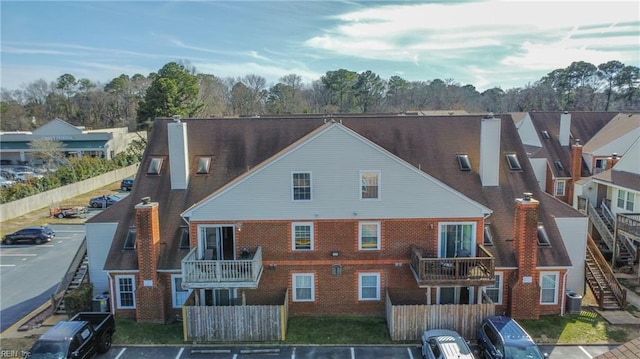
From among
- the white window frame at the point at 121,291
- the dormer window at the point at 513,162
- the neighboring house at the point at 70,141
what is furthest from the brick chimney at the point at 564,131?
the neighboring house at the point at 70,141

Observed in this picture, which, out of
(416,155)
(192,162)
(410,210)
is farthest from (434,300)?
(192,162)

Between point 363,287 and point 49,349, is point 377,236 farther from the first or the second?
point 49,349

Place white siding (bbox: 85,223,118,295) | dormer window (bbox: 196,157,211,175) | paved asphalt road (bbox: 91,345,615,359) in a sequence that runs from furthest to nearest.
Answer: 1. dormer window (bbox: 196,157,211,175)
2. white siding (bbox: 85,223,118,295)
3. paved asphalt road (bbox: 91,345,615,359)

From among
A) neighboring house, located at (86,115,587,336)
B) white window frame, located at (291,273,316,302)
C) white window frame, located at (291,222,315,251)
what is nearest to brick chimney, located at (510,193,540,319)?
neighboring house, located at (86,115,587,336)

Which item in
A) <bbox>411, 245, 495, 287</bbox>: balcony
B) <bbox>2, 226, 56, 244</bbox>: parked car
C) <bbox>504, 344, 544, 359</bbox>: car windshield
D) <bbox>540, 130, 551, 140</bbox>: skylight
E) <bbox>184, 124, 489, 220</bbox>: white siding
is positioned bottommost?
<bbox>2, 226, 56, 244</bbox>: parked car

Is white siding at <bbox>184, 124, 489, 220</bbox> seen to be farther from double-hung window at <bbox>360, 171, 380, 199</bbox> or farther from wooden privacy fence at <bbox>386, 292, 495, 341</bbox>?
wooden privacy fence at <bbox>386, 292, 495, 341</bbox>

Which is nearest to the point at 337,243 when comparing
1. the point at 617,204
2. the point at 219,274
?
the point at 219,274

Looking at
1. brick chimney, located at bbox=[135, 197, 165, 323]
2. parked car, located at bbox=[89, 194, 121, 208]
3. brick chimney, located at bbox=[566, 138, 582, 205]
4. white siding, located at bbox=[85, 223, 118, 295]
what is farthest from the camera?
parked car, located at bbox=[89, 194, 121, 208]
